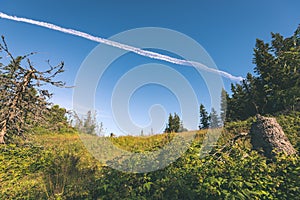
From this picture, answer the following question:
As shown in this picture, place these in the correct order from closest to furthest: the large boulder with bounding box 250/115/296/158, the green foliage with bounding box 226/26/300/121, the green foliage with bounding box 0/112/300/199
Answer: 1. the green foliage with bounding box 0/112/300/199
2. the large boulder with bounding box 250/115/296/158
3. the green foliage with bounding box 226/26/300/121

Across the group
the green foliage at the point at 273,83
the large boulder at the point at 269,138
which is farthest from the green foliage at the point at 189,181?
the green foliage at the point at 273,83

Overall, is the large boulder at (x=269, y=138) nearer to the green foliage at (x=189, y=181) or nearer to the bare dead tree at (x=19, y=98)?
the green foliage at (x=189, y=181)

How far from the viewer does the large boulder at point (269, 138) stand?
3.91 meters

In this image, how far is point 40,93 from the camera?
6125mm

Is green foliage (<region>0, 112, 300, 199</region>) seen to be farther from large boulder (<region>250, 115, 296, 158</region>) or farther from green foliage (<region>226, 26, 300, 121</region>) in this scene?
green foliage (<region>226, 26, 300, 121</region>)

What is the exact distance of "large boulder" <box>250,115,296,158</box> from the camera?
12.8 feet

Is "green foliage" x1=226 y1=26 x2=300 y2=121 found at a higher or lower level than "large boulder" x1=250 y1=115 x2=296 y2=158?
higher

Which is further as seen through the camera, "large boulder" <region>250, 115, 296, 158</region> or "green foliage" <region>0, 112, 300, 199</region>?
"large boulder" <region>250, 115, 296, 158</region>

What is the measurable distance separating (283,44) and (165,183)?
93.6ft

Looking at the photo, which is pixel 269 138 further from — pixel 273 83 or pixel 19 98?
pixel 273 83

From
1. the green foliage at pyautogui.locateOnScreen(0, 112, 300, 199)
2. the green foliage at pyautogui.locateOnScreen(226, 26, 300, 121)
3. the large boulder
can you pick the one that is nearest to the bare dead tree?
the green foliage at pyautogui.locateOnScreen(0, 112, 300, 199)

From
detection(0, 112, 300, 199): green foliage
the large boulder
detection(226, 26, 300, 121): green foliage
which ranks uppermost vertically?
detection(226, 26, 300, 121): green foliage

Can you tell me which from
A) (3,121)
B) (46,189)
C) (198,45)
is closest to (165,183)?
(46,189)

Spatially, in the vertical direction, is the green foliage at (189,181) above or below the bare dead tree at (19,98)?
below
